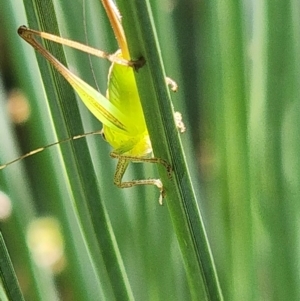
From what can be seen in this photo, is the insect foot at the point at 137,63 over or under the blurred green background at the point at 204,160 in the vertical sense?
over

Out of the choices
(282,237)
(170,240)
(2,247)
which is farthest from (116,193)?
(2,247)

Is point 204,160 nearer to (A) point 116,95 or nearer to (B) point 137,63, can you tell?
(A) point 116,95

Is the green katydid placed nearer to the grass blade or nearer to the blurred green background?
the grass blade

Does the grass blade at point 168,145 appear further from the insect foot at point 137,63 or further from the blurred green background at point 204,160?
the blurred green background at point 204,160

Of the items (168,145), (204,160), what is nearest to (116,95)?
(168,145)

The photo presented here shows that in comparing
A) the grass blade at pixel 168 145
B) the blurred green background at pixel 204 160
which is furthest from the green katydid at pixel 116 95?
the blurred green background at pixel 204 160

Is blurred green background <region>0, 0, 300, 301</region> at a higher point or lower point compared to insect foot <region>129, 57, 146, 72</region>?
lower

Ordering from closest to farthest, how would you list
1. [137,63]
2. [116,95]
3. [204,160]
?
[137,63] < [116,95] < [204,160]

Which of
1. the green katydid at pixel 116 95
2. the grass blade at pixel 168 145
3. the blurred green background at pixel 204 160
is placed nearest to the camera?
the grass blade at pixel 168 145

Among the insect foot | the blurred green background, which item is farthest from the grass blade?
the blurred green background
